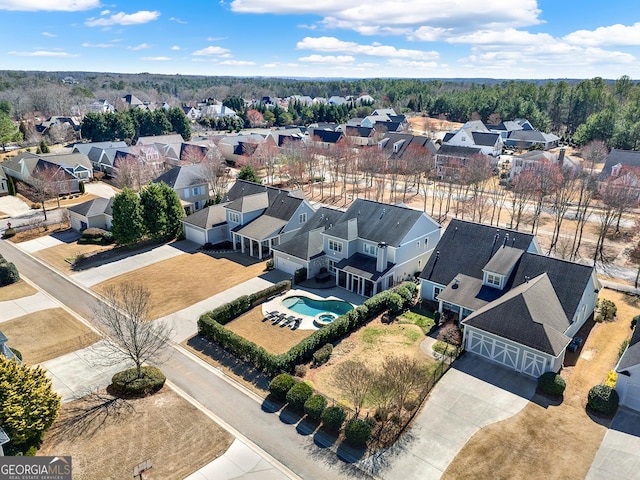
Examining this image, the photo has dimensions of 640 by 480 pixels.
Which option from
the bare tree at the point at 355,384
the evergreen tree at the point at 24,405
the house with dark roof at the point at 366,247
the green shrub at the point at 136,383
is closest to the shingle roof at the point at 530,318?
the bare tree at the point at 355,384

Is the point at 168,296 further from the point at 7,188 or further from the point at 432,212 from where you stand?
the point at 7,188

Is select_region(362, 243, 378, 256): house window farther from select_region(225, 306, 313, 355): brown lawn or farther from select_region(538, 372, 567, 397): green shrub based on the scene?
select_region(538, 372, 567, 397): green shrub

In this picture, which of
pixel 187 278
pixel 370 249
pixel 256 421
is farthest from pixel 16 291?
pixel 370 249

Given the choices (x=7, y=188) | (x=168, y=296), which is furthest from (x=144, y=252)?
(x=7, y=188)

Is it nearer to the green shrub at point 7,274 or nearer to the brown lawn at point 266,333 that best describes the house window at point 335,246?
the brown lawn at point 266,333

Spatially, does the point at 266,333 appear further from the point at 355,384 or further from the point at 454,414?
the point at 454,414

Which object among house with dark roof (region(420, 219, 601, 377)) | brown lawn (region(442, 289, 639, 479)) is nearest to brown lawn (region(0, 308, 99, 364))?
brown lawn (region(442, 289, 639, 479))
